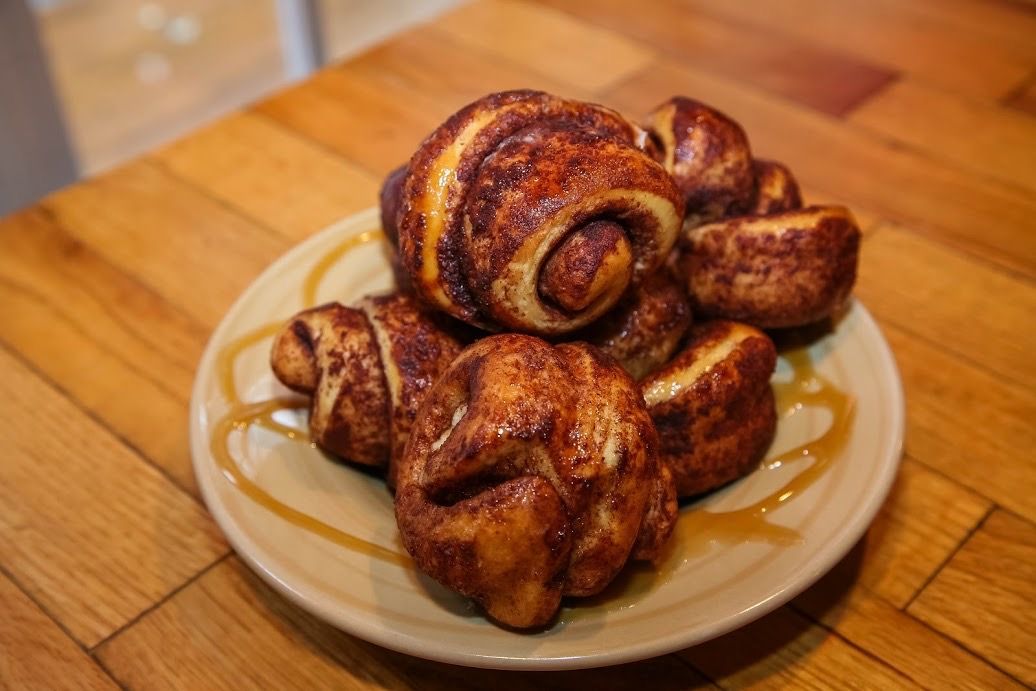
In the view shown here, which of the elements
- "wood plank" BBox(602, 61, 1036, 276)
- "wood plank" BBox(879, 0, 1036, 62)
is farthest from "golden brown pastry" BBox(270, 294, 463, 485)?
"wood plank" BBox(879, 0, 1036, 62)

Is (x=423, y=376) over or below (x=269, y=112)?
over

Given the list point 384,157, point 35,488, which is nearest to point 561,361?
point 35,488

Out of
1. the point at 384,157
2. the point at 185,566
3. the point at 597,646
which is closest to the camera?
the point at 597,646

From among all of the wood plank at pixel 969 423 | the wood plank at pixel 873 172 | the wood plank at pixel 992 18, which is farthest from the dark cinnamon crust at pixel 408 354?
the wood plank at pixel 992 18

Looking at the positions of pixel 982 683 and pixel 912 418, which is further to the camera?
pixel 912 418

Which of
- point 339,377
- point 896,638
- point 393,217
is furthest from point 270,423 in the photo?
point 896,638

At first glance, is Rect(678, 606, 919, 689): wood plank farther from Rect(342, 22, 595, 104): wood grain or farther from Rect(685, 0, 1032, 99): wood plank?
Rect(685, 0, 1032, 99): wood plank

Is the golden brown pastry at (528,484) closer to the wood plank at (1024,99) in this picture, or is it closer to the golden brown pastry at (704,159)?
the golden brown pastry at (704,159)

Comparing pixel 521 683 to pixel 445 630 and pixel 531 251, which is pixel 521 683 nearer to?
pixel 445 630
